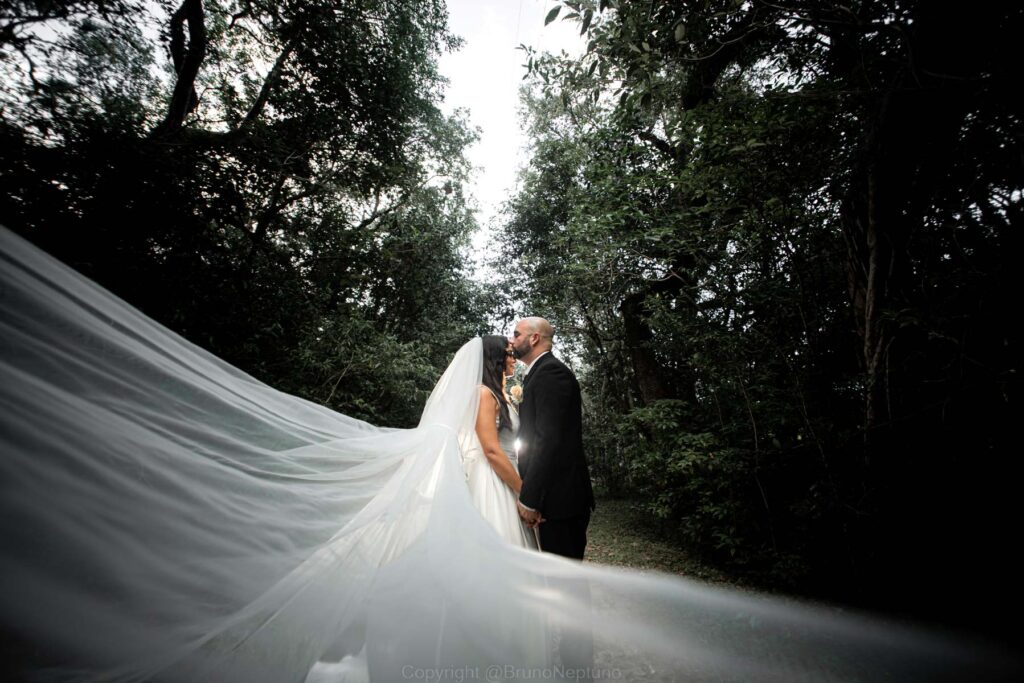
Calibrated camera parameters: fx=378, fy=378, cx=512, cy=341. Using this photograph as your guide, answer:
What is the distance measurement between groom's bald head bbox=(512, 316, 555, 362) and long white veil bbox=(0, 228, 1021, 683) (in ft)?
1.24

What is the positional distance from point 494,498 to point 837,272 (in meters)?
4.83

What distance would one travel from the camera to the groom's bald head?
7.86 ft

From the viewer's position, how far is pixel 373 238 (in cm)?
755

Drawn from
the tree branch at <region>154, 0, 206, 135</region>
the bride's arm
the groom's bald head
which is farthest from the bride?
the tree branch at <region>154, 0, 206, 135</region>

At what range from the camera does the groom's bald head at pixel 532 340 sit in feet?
7.86

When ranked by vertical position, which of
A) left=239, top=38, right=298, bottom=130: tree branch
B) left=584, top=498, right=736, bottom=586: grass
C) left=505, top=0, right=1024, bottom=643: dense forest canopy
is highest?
left=239, top=38, right=298, bottom=130: tree branch

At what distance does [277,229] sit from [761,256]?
7.09 m

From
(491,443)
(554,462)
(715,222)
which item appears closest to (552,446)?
(554,462)

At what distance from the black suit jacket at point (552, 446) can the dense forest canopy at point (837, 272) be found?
2.36 meters

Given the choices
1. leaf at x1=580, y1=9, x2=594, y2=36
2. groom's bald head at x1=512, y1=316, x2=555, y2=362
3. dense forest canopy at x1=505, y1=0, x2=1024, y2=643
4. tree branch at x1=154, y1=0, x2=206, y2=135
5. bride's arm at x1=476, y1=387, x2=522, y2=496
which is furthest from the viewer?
tree branch at x1=154, y1=0, x2=206, y2=135

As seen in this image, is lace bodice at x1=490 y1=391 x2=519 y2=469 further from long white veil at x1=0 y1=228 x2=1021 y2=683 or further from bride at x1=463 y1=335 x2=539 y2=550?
long white veil at x1=0 y1=228 x2=1021 y2=683

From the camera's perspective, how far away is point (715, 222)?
198 inches

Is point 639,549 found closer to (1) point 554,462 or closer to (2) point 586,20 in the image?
(1) point 554,462

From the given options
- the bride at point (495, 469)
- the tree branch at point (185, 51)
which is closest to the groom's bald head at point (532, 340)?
the bride at point (495, 469)
